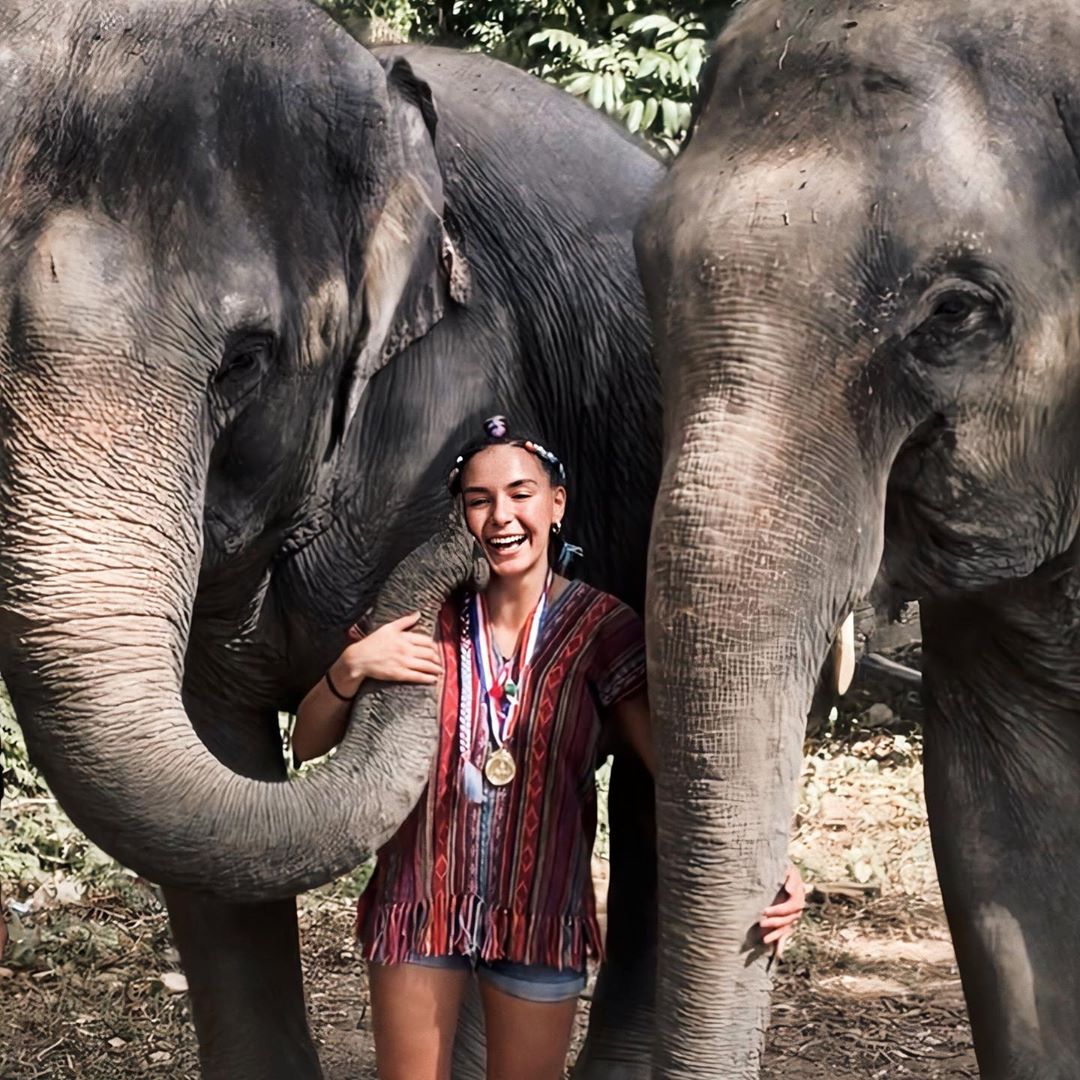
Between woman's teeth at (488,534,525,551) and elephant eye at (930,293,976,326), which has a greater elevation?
elephant eye at (930,293,976,326)

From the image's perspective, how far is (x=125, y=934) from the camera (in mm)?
5238

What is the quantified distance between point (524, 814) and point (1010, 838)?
0.68m

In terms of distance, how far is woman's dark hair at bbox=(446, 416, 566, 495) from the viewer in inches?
120

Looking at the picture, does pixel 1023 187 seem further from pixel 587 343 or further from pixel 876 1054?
pixel 876 1054

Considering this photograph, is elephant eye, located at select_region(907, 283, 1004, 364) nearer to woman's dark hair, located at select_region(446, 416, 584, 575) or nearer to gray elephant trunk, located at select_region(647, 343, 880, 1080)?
gray elephant trunk, located at select_region(647, 343, 880, 1080)

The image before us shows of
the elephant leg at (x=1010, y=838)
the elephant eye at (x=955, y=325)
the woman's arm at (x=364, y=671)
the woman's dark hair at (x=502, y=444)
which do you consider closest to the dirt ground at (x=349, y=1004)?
the elephant leg at (x=1010, y=838)

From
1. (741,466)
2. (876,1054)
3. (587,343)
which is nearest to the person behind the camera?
(741,466)

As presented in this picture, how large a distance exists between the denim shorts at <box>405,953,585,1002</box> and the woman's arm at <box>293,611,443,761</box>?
1.03 feet

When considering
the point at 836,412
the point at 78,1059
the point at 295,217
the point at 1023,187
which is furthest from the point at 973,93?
the point at 78,1059

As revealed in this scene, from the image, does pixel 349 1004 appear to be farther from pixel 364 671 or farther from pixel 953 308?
pixel 953 308

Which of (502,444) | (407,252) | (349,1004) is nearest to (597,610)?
(502,444)

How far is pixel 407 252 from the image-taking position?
321 cm

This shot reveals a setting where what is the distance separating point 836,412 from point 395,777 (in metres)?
0.73

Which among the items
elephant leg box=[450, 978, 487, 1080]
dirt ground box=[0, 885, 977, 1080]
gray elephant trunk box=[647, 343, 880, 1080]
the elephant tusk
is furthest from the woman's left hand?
dirt ground box=[0, 885, 977, 1080]
